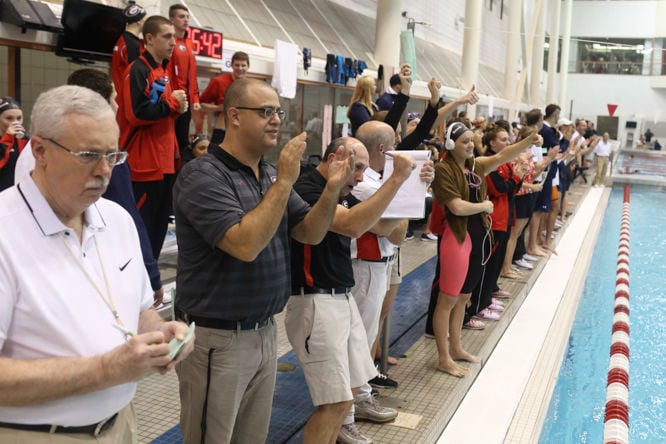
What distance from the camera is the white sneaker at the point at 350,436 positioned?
359cm

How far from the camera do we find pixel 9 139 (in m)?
4.01

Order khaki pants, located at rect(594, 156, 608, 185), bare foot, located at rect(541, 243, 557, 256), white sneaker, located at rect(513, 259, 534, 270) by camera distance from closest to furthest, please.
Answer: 1. white sneaker, located at rect(513, 259, 534, 270)
2. bare foot, located at rect(541, 243, 557, 256)
3. khaki pants, located at rect(594, 156, 608, 185)

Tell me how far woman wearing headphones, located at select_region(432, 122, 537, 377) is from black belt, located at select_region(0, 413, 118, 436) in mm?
3256

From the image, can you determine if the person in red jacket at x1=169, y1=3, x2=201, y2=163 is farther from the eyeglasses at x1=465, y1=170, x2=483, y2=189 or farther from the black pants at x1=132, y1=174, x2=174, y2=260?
the eyeglasses at x1=465, y1=170, x2=483, y2=189

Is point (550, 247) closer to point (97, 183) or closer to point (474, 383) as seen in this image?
point (474, 383)

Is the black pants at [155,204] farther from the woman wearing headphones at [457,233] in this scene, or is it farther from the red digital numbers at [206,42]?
the red digital numbers at [206,42]

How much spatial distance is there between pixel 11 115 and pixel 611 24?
147 feet

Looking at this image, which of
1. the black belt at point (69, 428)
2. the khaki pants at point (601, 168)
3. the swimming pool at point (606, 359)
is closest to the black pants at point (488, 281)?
the swimming pool at point (606, 359)

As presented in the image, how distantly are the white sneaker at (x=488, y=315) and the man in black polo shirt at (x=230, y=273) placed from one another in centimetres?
401

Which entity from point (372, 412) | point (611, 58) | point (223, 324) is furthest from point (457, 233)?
point (611, 58)

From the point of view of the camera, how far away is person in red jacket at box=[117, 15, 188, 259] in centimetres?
429

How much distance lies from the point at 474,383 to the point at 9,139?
12.1ft

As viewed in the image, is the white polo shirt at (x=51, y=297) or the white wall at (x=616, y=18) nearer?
the white polo shirt at (x=51, y=297)

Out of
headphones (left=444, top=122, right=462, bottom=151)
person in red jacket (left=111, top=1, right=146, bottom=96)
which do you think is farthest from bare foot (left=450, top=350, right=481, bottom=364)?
person in red jacket (left=111, top=1, right=146, bottom=96)
